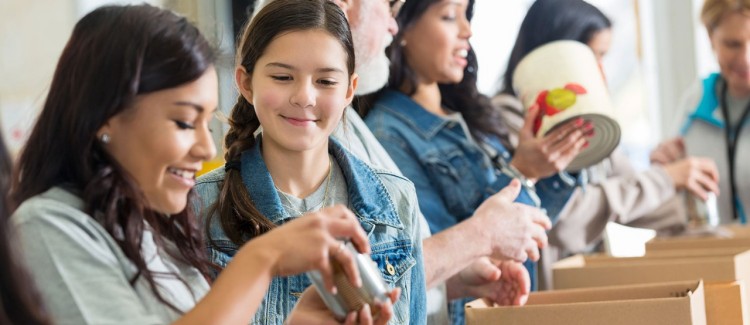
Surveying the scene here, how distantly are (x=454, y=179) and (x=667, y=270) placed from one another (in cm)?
37

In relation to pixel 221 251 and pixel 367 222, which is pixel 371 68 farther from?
pixel 221 251

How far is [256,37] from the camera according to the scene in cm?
129

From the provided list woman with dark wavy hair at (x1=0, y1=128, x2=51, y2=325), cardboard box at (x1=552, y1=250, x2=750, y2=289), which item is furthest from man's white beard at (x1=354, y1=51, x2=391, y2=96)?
woman with dark wavy hair at (x1=0, y1=128, x2=51, y2=325)

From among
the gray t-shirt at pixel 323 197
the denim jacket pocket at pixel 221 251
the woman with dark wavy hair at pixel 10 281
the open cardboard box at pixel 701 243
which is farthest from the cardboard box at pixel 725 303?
the woman with dark wavy hair at pixel 10 281

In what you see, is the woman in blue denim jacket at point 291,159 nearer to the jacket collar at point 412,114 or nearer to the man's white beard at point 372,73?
the man's white beard at point 372,73

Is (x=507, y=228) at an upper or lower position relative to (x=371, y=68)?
lower

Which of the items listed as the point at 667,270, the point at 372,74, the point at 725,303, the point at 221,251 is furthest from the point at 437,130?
the point at 221,251

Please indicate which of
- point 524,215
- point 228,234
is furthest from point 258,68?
point 524,215

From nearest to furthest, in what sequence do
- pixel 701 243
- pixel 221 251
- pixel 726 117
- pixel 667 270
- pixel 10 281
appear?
pixel 10 281, pixel 221 251, pixel 667 270, pixel 701 243, pixel 726 117

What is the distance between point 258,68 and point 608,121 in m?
0.80

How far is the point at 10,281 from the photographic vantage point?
802 mm

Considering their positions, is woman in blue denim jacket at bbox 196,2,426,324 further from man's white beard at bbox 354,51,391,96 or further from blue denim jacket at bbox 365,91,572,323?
blue denim jacket at bbox 365,91,572,323

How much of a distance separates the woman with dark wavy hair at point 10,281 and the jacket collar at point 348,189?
1.60 ft

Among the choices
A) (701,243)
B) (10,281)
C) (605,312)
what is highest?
(10,281)
